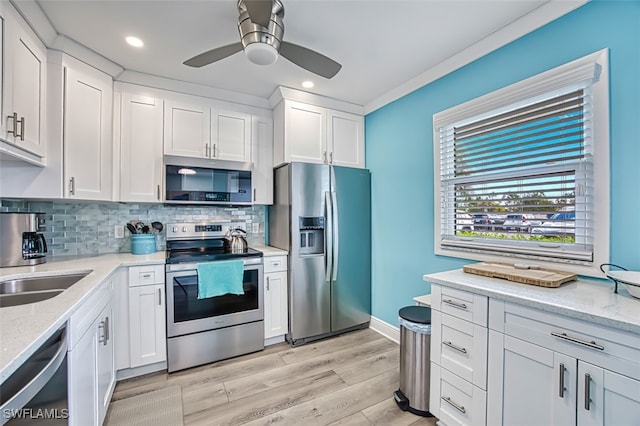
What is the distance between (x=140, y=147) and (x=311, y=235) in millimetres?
1819

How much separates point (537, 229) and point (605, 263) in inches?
15.3

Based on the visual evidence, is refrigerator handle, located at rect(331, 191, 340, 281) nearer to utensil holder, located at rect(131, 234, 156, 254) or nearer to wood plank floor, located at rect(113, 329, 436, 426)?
wood plank floor, located at rect(113, 329, 436, 426)

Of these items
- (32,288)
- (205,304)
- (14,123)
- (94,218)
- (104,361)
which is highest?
(14,123)

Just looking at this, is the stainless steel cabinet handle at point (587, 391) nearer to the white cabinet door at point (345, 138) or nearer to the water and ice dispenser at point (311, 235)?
the water and ice dispenser at point (311, 235)

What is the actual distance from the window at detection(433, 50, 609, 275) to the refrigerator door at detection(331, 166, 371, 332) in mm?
926

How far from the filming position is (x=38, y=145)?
1826 mm

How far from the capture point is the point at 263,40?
4.82 feet

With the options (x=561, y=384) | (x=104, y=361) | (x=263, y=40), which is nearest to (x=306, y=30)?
(x=263, y=40)

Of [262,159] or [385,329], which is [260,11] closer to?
[262,159]

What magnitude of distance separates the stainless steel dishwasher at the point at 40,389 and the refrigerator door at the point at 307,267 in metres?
1.85

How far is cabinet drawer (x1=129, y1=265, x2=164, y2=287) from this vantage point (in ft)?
7.13

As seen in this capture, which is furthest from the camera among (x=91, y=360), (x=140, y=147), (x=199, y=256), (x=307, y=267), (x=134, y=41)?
(x=307, y=267)

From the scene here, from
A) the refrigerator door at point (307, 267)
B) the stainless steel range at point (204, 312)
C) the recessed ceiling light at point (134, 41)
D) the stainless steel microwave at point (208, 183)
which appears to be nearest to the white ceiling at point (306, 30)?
the recessed ceiling light at point (134, 41)

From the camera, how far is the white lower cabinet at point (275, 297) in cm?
273
